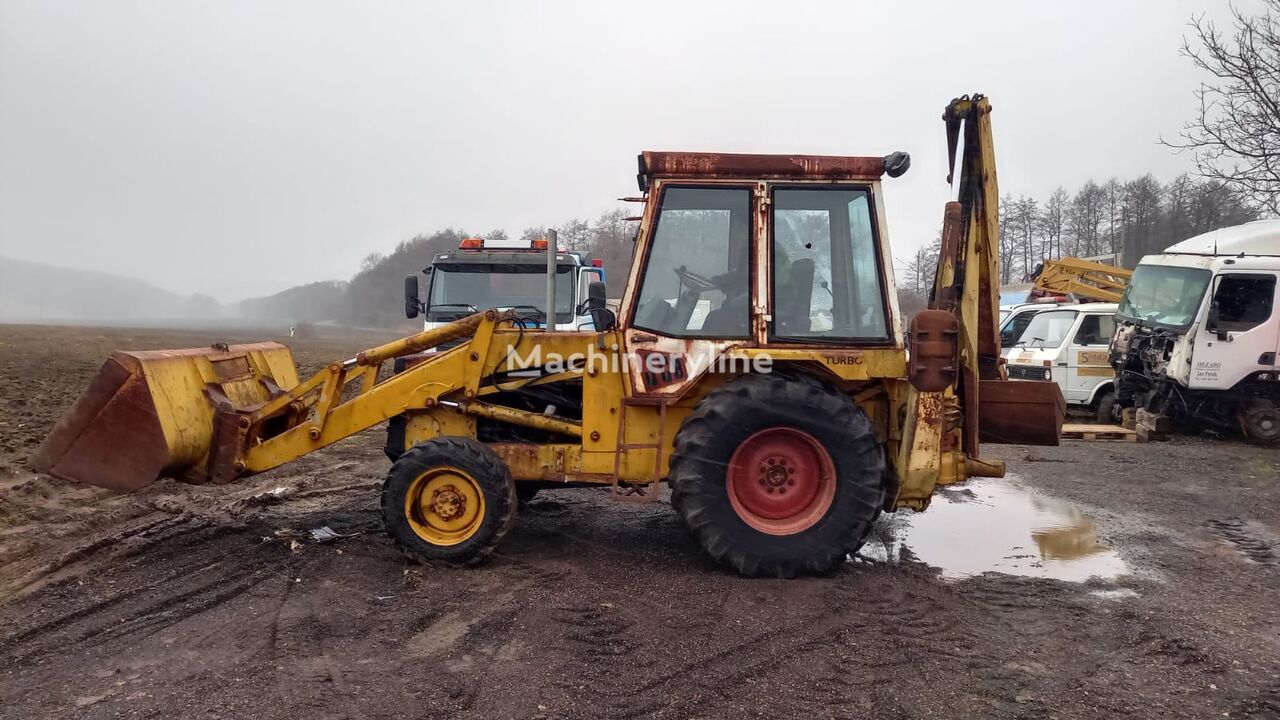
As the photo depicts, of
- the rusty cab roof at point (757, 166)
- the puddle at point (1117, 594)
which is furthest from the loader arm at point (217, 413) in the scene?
the puddle at point (1117, 594)

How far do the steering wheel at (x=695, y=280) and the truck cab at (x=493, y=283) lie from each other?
205 inches

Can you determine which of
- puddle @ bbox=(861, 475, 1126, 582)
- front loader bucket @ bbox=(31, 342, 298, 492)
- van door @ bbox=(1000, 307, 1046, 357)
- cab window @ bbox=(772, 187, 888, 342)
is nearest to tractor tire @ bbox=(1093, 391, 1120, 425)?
van door @ bbox=(1000, 307, 1046, 357)

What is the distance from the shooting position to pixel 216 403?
5.70m

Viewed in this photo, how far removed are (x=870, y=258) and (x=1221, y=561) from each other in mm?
3212

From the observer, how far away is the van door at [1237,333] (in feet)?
36.0

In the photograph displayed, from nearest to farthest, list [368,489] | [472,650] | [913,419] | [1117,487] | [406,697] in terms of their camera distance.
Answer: [406,697], [472,650], [913,419], [368,489], [1117,487]

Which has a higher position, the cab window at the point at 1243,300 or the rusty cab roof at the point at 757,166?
the rusty cab roof at the point at 757,166

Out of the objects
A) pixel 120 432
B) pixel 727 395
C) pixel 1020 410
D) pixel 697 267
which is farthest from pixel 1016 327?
pixel 120 432

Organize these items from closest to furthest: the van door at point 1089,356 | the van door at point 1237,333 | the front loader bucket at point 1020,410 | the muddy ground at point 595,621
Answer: the muddy ground at point 595,621 < the front loader bucket at point 1020,410 < the van door at point 1237,333 < the van door at point 1089,356

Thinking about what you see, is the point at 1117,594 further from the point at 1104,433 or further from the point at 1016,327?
the point at 1016,327

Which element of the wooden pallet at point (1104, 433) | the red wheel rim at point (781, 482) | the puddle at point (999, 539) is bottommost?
the puddle at point (999, 539)

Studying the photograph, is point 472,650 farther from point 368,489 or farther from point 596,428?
point 368,489

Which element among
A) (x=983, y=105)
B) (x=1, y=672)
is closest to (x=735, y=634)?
(x=1, y=672)

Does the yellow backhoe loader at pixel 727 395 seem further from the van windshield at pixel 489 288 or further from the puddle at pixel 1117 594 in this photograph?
the van windshield at pixel 489 288
